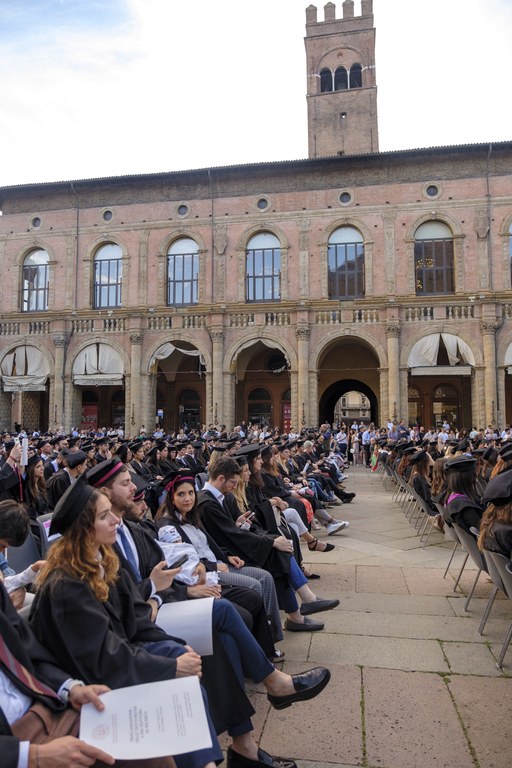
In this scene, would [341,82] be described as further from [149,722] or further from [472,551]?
[149,722]

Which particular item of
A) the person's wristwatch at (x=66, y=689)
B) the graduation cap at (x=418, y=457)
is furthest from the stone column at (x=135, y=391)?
the person's wristwatch at (x=66, y=689)

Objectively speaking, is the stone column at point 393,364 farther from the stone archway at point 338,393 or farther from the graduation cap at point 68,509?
the graduation cap at point 68,509

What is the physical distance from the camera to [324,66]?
37469mm

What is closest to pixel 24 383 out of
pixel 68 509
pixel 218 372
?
pixel 218 372

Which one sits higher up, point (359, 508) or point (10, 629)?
point (10, 629)

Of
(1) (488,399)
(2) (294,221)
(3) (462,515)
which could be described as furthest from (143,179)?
(3) (462,515)

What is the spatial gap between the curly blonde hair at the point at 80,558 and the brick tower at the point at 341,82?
123 feet

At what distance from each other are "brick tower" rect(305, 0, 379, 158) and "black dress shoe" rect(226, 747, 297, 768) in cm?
3760

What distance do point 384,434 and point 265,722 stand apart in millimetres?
20580

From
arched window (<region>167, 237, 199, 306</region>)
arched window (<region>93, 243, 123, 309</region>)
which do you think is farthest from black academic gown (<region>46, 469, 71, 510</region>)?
arched window (<region>93, 243, 123, 309</region>)

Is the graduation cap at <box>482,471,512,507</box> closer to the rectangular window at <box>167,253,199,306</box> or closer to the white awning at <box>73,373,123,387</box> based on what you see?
the rectangular window at <box>167,253,199,306</box>

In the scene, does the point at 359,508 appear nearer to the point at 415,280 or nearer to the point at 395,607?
the point at 395,607

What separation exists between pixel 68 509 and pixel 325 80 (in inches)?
1640

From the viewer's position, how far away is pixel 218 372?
2770cm
